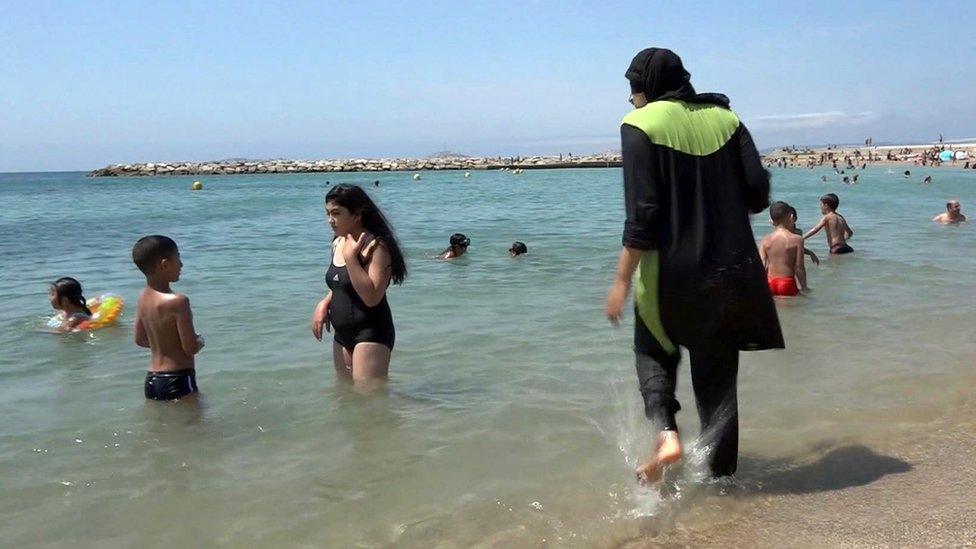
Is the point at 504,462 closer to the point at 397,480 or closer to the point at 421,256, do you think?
the point at 397,480

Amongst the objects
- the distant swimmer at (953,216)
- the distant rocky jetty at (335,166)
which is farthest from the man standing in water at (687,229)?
the distant rocky jetty at (335,166)

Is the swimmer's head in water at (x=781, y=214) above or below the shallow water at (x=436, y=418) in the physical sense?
above

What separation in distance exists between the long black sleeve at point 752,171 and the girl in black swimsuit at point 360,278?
211 centimetres

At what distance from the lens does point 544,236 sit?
16.7 meters

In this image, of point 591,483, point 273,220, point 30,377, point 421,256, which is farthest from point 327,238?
point 591,483

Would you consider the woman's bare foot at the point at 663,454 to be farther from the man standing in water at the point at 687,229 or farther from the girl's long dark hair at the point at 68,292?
the girl's long dark hair at the point at 68,292

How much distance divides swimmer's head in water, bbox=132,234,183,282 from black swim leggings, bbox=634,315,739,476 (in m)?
2.58

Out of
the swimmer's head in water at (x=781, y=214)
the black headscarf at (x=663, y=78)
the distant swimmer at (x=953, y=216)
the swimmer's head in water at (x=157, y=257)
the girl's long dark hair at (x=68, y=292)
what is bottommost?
the distant swimmer at (x=953, y=216)

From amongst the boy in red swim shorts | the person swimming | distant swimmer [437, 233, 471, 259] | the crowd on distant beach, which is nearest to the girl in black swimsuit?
the person swimming

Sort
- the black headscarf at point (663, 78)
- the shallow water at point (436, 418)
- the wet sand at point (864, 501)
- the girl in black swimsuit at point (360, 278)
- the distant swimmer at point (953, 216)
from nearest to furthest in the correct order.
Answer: the wet sand at point (864, 501) < the black headscarf at point (663, 78) < the shallow water at point (436, 418) < the girl in black swimsuit at point (360, 278) < the distant swimmer at point (953, 216)

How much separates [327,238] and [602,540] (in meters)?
15.1

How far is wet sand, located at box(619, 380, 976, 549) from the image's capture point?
2.99 m

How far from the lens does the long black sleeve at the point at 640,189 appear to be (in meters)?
3.00

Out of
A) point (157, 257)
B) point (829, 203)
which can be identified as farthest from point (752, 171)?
point (829, 203)
